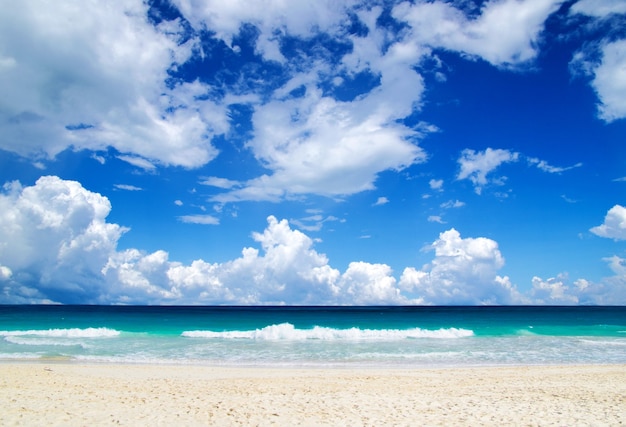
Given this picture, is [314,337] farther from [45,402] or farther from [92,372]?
[45,402]

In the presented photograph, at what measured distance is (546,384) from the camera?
14.2 metres

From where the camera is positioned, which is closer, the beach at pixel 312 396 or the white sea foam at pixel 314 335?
the beach at pixel 312 396

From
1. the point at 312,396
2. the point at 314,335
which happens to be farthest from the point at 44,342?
the point at 312,396

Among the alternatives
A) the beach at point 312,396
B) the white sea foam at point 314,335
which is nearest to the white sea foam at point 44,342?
the white sea foam at point 314,335

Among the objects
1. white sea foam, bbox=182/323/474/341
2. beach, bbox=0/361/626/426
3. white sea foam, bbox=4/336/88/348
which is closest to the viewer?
beach, bbox=0/361/626/426

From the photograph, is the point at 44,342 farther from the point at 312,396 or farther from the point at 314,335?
the point at 312,396

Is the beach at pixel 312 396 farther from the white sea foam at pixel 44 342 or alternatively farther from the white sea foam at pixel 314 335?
the white sea foam at pixel 314 335

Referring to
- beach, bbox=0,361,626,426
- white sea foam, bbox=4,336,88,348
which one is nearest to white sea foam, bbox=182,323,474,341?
white sea foam, bbox=4,336,88,348

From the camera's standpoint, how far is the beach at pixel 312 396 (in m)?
9.65

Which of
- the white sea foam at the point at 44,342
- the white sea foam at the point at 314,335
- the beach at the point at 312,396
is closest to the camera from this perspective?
the beach at the point at 312,396

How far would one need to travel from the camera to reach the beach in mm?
9648

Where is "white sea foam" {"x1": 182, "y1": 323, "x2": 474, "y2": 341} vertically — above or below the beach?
below

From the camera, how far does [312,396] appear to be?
12.2 meters

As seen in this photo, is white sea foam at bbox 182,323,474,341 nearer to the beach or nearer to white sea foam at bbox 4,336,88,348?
white sea foam at bbox 4,336,88,348
